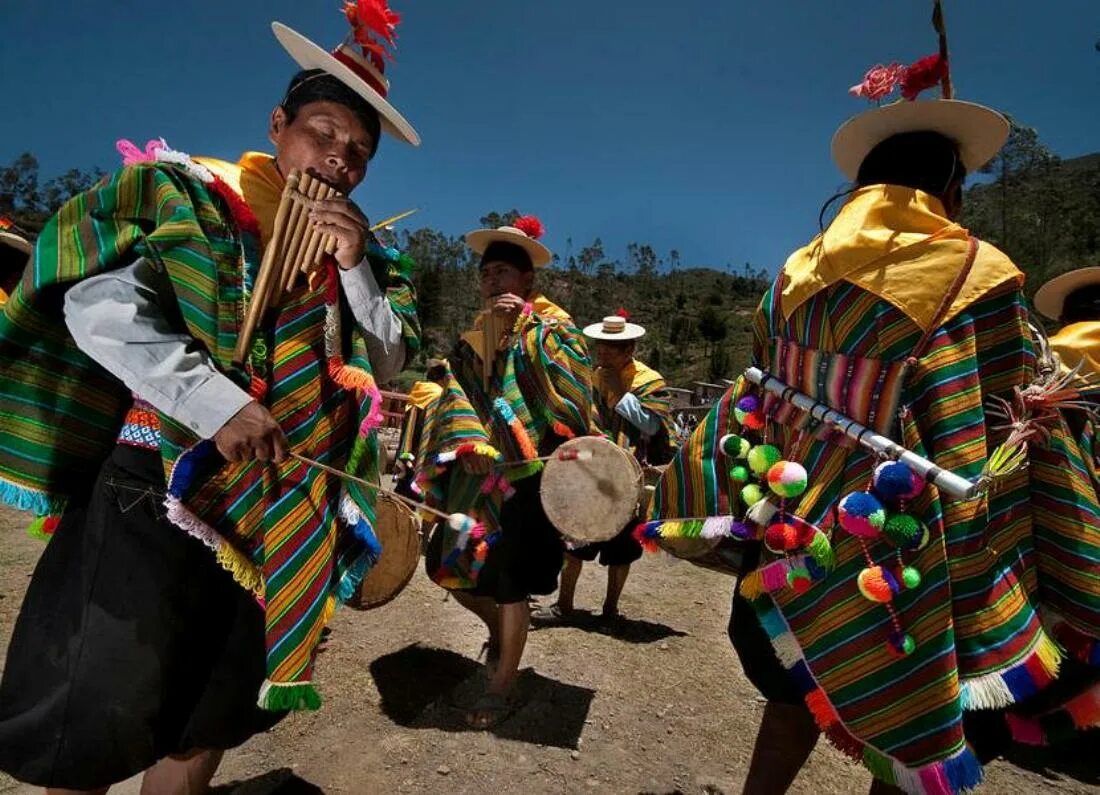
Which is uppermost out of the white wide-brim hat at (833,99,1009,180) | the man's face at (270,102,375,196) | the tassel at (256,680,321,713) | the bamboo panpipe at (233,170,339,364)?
the white wide-brim hat at (833,99,1009,180)

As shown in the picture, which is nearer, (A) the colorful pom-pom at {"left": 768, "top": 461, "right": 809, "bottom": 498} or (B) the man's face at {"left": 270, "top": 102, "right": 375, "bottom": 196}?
(A) the colorful pom-pom at {"left": 768, "top": 461, "right": 809, "bottom": 498}

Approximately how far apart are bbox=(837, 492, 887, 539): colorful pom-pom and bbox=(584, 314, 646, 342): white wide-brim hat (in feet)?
14.2

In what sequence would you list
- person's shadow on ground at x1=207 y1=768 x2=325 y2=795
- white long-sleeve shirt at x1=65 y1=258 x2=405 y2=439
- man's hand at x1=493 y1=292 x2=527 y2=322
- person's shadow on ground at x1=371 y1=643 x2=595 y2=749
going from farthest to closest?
man's hand at x1=493 y1=292 x2=527 y2=322 → person's shadow on ground at x1=371 y1=643 x2=595 y2=749 → person's shadow on ground at x1=207 y1=768 x2=325 y2=795 → white long-sleeve shirt at x1=65 y1=258 x2=405 y2=439

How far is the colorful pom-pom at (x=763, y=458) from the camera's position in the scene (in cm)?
207

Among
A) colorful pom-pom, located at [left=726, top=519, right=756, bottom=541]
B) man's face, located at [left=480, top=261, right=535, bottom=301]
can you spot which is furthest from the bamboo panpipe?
man's face, located at [left=480, top=261, right=535, bottom=301]

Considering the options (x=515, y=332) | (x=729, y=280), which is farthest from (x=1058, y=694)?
(x=729, y=280)

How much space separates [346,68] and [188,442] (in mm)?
1120

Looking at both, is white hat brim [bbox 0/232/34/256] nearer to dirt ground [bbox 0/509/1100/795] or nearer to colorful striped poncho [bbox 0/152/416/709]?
dirt ground [bbox 0/509/1100/795]

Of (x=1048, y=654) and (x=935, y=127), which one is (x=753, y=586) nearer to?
(x=1048, y=654)

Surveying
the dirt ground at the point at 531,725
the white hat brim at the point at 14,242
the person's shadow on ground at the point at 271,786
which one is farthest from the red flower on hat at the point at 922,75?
the white hat brim at the point at 14,242

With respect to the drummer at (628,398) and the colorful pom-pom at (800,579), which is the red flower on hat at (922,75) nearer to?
the colorful pom-pom at (800,579)

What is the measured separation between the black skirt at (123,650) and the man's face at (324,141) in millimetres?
945

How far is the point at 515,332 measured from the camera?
161 inches

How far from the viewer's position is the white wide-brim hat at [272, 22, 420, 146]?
1905 millimetres
